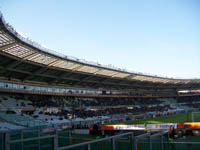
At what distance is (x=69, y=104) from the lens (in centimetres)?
5434

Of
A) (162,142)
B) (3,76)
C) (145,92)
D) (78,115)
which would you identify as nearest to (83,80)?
(78,115)

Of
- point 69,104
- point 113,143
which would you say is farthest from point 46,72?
point 113,143

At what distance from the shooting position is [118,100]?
→ 70625 mm

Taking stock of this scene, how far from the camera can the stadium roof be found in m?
27.0

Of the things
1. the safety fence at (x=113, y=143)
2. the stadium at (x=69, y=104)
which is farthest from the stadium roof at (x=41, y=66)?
the safety fence at (x=113, y=143)

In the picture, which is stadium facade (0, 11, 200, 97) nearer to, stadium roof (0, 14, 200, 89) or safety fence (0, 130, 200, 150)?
stadium roof (0, 14, 200, 89)

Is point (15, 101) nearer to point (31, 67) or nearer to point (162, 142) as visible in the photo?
point (31, 67)

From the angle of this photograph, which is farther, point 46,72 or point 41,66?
point 46,72

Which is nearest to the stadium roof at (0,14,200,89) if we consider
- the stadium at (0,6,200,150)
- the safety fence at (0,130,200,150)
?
the stadium at (0,6,200,150)

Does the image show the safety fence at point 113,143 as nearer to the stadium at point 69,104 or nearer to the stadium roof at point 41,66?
the stadium at point 69,104

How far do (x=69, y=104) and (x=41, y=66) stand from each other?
64.3 feet

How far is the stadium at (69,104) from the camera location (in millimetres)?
11797

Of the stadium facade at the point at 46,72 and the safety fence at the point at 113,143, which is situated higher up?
the stadium facade at the point at 46,72

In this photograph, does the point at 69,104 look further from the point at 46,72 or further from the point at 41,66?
the point at 41,66
